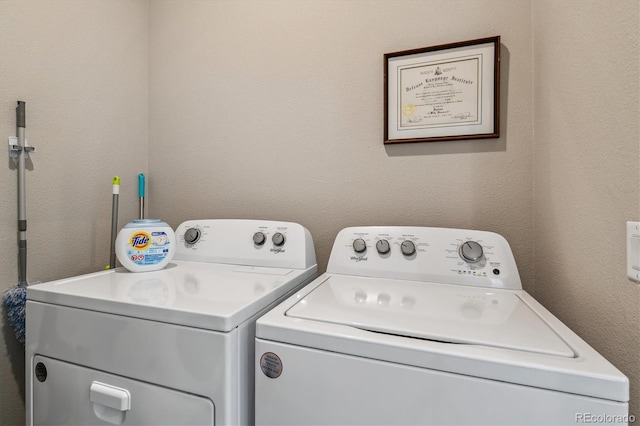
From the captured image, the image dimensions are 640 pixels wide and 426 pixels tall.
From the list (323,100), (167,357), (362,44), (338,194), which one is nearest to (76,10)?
(323,100)

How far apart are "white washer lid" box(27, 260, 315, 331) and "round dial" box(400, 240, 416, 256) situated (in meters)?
0.34

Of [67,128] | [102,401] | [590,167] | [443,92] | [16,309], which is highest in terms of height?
[443,92]

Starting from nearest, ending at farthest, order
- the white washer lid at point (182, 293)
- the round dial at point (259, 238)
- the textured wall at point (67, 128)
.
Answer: the white washer lid at point (182, 293)
the textured wall at point (67, 128)
the round dial at point (259, 238)

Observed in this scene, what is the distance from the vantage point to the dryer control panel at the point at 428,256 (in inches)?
37.5

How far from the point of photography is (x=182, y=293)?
819 mm

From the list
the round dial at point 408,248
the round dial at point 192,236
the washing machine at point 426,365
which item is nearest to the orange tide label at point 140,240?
the round dial at point 192,236

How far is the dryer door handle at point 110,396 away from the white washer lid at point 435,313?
17.1 inches

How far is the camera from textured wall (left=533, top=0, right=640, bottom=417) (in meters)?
0.59

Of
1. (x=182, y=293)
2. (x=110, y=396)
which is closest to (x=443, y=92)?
(x=182, y=293)

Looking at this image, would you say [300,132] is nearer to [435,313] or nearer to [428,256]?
[428,256]

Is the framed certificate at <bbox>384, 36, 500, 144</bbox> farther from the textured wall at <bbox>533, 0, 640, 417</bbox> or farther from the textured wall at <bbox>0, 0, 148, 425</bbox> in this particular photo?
the textured wall at <bbox>0, 0, 148, 425</bbox>

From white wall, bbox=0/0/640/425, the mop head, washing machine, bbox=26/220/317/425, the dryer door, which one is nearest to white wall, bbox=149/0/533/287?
white wall, bbox=0/0/640/425

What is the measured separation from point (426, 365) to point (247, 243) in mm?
815

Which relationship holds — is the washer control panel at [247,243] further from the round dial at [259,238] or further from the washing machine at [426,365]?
the washing machine at [426,365]
